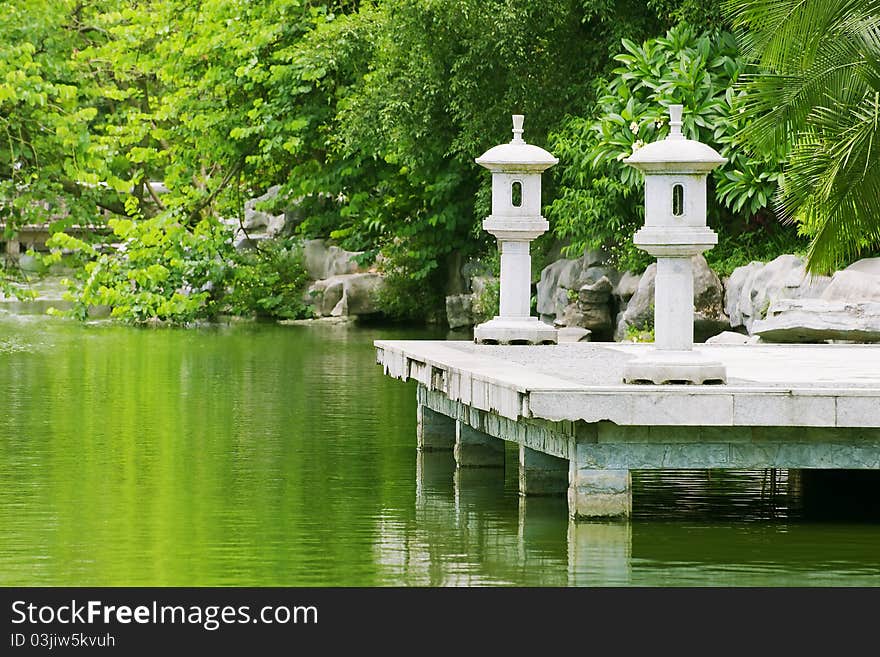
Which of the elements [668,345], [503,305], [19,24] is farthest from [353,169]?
[668,345]

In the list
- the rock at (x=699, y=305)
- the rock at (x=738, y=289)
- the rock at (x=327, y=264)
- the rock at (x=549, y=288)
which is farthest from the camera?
the rock at (x=327, y=264)

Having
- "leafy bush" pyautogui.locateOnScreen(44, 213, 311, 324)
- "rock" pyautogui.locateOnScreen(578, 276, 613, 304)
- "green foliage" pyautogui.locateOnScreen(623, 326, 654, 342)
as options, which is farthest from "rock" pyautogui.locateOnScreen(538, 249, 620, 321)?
"leafy bush" pyautogui.locateOnScreen(44, 213, 311, 324)

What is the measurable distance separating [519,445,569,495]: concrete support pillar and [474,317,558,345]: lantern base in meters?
2.70

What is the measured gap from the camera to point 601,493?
10.5m

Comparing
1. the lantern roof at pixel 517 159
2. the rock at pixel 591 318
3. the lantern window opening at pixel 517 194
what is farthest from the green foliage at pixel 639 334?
the lantern roof at pixel 517 159

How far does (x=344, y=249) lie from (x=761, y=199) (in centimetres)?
1382

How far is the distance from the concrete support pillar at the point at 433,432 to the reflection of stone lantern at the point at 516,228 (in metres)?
A: 0.78

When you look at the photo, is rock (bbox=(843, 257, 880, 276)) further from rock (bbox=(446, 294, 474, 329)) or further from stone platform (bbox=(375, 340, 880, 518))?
rock (bbox=(446, 294, 474, 329))

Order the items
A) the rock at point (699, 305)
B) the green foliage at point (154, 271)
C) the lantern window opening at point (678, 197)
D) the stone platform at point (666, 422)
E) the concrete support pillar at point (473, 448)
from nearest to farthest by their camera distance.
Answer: the stone platform at point (666, 422) → the lantern window opening at point (678, 197) → the concrete support pillar at point (473, 448) → the rock at point (699, 305) → the green foliage at point (154, 271)

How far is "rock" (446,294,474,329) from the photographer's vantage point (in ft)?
99.6

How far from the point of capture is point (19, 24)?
3141 cm

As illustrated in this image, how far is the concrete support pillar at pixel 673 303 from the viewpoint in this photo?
10.6 meters

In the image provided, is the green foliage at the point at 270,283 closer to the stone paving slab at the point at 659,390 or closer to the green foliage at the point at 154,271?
the green foliage at the point at 154,271
